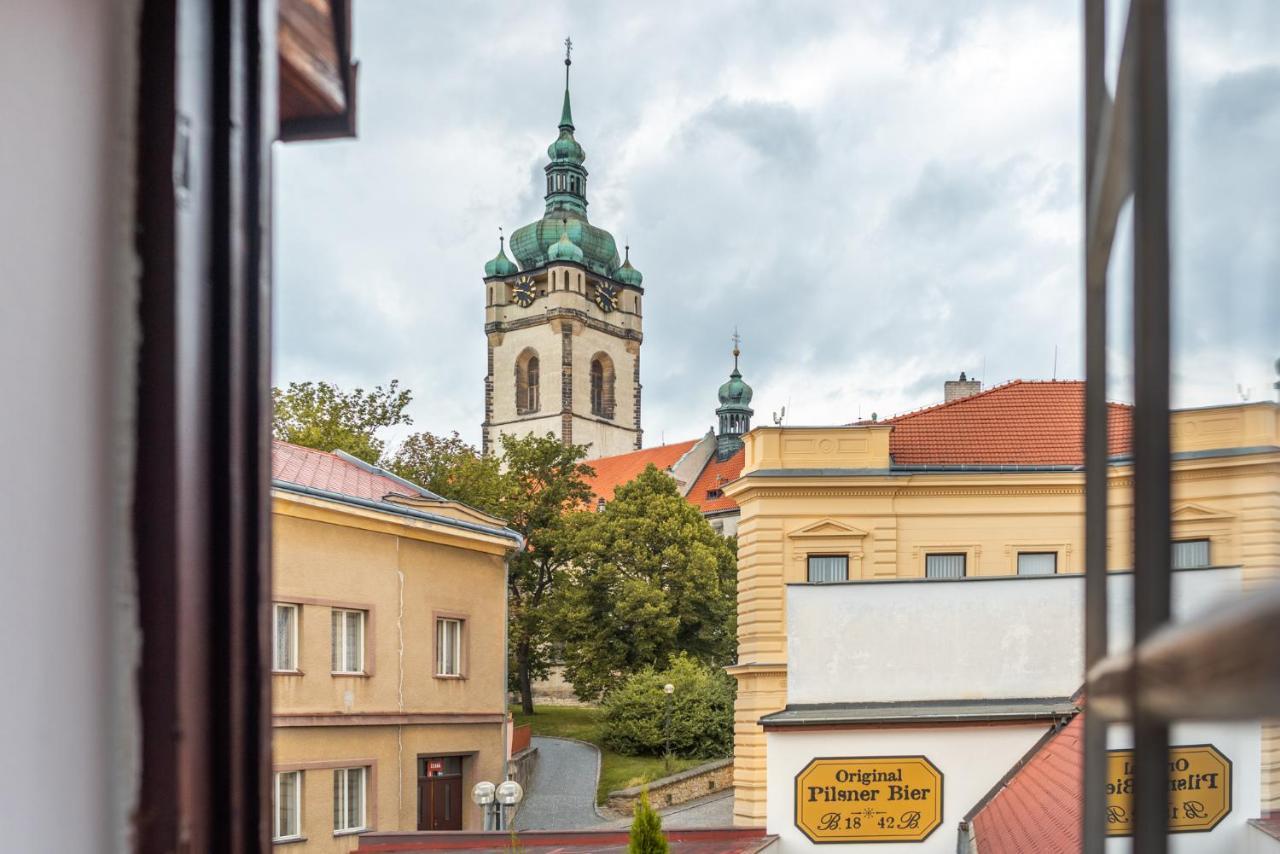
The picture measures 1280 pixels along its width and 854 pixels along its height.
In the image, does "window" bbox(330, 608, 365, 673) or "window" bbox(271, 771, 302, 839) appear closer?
"window" bbox(271, 771, 302, 839)

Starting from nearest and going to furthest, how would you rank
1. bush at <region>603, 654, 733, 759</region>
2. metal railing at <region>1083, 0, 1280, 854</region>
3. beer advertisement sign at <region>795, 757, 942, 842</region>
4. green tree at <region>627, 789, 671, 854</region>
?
1. metal railing at <region>1083, 0, 1280, 854</region>
2. green tree at <region>627, 789, 671, 854</region>
3. beer advertisement sign at <region>795, 757, 942, 842</region>
4. bush at <region>603, 654, 733, 759</region>

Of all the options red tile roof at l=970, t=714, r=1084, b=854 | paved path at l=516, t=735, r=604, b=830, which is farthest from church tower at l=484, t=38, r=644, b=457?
red tile roof at l=970, t=714, r=1084, b=854

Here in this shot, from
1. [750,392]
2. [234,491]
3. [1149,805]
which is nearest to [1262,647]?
[1149,805]

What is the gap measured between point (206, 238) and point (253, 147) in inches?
3.6

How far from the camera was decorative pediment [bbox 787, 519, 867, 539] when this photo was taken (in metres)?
15.6

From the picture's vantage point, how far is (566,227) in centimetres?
5516

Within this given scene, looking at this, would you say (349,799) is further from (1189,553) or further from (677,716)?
(1189,553)

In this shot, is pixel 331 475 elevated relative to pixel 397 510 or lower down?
elevated

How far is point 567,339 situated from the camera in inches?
2094

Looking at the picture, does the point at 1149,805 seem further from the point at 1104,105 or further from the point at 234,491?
the point at 234,491

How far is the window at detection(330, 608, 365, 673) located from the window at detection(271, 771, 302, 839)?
4.54 feet

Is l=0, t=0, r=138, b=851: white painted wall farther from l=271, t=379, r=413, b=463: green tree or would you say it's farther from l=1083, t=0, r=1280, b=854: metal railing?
l=271, t=379, r=413, b=463: green tree

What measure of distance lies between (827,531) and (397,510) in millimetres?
5129

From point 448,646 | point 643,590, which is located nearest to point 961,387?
point 643,590
